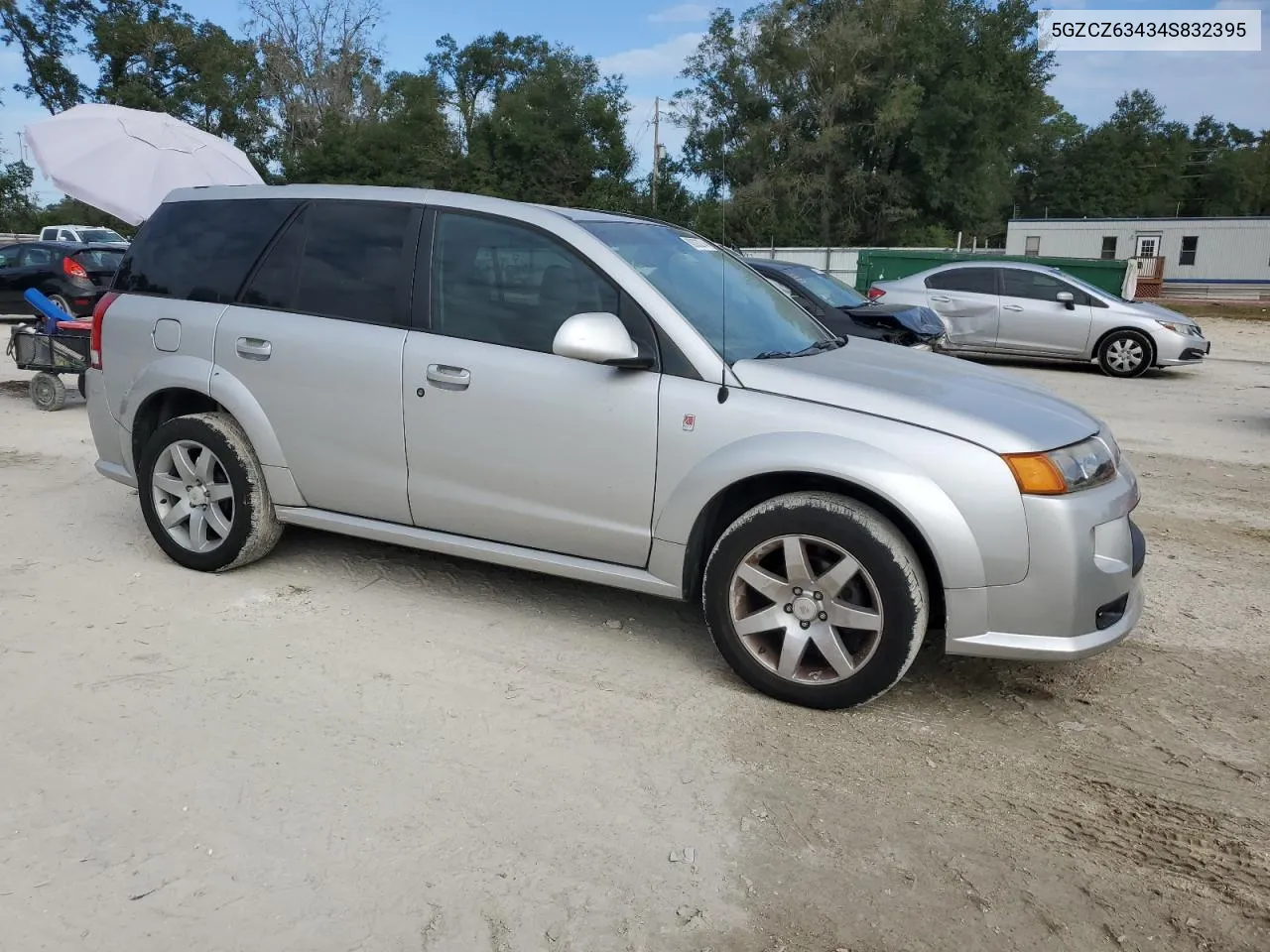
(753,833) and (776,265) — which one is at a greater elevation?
(776,265)

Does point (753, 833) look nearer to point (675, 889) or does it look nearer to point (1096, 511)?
point (675, 889)

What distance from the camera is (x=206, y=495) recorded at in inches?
194

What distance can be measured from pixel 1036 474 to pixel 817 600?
857 millimetres

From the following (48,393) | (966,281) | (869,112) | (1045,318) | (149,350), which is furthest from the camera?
(869,112)

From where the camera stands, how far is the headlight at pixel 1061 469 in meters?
3.39

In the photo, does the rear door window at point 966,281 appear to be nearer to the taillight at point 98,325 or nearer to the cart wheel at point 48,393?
the cart wheel at point 48,393

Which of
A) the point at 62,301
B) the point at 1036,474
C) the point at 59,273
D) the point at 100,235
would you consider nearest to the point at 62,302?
the point at 62,301

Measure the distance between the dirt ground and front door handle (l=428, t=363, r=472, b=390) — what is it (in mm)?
1078

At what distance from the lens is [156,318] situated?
501 centimetres

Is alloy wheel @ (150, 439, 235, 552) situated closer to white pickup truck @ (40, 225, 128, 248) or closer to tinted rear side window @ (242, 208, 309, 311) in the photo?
tinted rear side window @ (242, 208, 309, 311)

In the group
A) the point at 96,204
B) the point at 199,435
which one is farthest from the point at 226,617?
the point at 96,204

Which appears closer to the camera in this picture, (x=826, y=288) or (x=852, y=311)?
(x=852, y=311)

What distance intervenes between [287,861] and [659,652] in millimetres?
1836

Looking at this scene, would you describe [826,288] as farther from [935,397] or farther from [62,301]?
[62,301]
